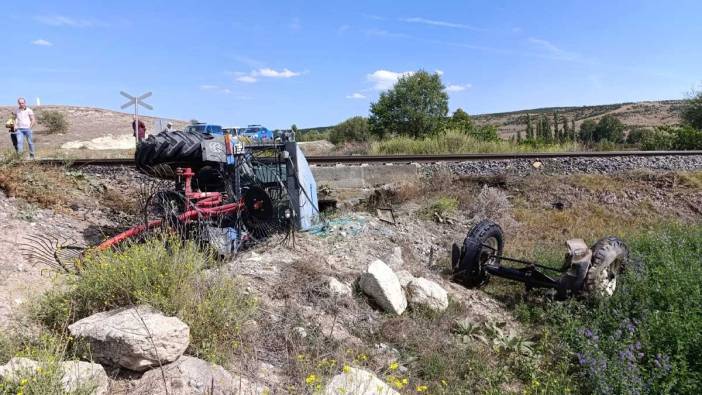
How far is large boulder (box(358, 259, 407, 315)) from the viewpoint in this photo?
4746 millimetres

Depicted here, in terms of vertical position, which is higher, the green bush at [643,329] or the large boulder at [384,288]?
the large boulder at [384,288]

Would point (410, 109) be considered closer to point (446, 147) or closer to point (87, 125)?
point (446, 147)

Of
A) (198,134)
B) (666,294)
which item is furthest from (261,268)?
(666,294)

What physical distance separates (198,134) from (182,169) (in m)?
0.58

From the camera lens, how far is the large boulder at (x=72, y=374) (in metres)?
2.54

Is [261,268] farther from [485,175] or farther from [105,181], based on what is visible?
[485,175]

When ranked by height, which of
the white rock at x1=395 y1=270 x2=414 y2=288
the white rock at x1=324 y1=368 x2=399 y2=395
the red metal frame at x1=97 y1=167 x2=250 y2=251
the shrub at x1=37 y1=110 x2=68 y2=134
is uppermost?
the shrub at x1=37 y1=110 x2=68 y2=134

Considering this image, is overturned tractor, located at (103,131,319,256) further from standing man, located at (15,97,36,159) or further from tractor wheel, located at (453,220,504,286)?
standing man, located at (15,97,36,159)

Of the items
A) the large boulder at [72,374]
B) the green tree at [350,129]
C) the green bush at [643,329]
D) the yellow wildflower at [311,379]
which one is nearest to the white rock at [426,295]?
the green bush at [643,329]

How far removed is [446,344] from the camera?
4320mm

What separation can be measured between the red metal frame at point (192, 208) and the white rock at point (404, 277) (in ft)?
7.91

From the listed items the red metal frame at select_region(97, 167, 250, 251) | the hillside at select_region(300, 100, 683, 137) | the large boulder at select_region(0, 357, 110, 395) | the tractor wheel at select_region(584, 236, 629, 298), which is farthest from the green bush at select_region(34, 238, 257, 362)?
the hillside at select_region(300, 100, 683, 137)

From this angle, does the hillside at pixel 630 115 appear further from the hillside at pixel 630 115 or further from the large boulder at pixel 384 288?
the large boulder at pixel 384 288

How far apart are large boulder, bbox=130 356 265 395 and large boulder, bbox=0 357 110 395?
0.23 metres
